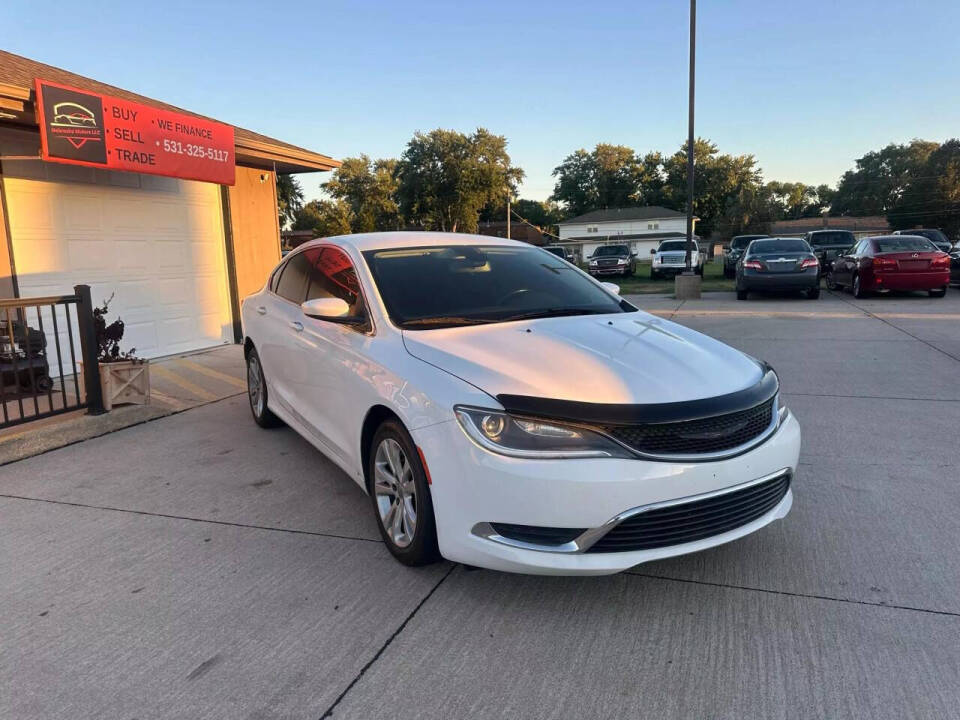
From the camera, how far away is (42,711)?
226 centimetres

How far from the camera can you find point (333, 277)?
4316mm

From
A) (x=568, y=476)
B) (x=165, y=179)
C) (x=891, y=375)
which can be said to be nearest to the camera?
(x=568, y=476)

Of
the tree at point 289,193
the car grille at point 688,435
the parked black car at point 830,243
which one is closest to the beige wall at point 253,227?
the car grille at point 688,435

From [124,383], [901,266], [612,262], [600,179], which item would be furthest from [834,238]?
[600,179]

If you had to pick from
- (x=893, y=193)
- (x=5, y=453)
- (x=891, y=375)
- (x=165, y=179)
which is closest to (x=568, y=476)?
(x=5, y=453)

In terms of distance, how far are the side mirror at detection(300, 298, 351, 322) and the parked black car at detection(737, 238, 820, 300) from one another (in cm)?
1377

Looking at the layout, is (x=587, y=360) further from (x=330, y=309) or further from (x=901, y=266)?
(x=901, y=266)

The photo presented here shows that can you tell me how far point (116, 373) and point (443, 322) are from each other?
409 cm

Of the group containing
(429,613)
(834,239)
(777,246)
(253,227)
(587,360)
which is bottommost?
(429,613)

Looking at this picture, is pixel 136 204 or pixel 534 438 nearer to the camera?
pixel 534 438

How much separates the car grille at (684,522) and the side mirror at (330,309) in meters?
1.93

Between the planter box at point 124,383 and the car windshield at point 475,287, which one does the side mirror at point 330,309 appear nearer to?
the car windshield at point 475,287

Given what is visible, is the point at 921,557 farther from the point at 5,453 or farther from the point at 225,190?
the point at 225,190

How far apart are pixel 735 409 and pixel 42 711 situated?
9.13 feet
